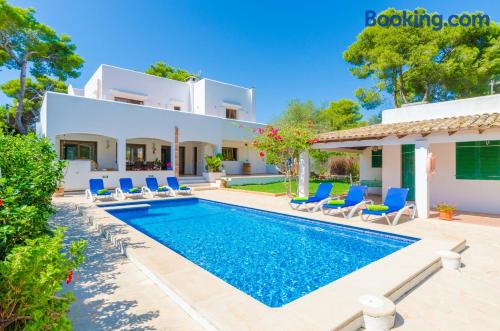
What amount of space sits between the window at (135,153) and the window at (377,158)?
57.3ft

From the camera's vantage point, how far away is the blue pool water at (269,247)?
557cm

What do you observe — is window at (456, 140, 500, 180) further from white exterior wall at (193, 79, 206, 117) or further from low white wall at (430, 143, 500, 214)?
white exterior wall at (193, 79, 206, 117)

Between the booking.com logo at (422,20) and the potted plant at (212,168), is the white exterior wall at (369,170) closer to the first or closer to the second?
the potted plant at (212,168)

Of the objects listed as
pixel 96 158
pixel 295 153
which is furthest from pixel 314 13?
pixel 96 158

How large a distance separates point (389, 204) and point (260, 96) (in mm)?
24187

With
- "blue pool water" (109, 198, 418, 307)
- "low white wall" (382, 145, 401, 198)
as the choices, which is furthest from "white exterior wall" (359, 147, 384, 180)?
"blue pool water" (109, 198, 418, 307)

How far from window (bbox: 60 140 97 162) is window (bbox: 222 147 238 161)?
441 inches

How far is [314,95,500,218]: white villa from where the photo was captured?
30.8 ft

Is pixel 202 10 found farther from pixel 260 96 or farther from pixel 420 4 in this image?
pixel 420 4

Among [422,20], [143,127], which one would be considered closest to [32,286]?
[143,127]

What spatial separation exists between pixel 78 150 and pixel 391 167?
66.5 feet

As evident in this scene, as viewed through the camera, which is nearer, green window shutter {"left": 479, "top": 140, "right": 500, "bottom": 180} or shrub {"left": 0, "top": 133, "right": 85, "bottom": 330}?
shrub {"left": 0, "top": 133, "right": 85, "bottom": 330}

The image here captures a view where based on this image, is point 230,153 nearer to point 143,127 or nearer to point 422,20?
point 143,127

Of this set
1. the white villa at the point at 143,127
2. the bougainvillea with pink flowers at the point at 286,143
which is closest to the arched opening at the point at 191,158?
the white villa at the point at 143,127
